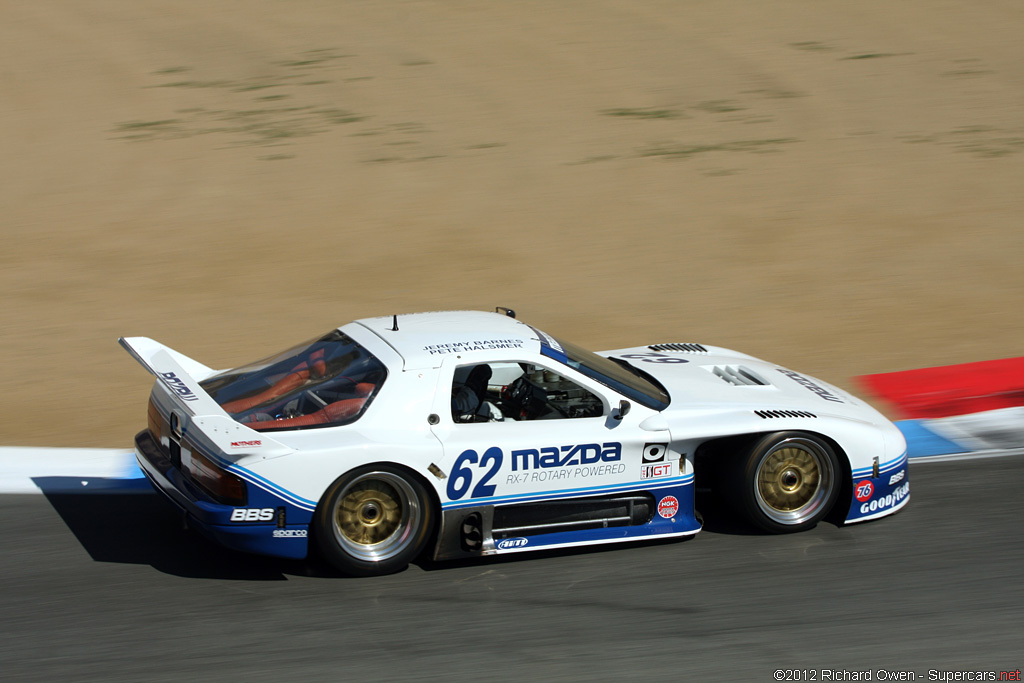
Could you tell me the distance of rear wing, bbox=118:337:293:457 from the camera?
462 cm

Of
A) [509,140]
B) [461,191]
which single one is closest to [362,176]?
[461,191]

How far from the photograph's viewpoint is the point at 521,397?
17.9 feet

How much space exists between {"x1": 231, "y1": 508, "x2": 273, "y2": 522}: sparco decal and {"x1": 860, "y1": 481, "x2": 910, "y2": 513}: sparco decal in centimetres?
322

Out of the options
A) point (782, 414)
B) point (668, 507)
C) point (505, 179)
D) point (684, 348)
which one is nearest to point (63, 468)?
point (668, 507)

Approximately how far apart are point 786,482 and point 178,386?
3.28 meters

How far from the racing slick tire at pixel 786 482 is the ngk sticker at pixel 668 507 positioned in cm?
37

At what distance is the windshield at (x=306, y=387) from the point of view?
4.94 m

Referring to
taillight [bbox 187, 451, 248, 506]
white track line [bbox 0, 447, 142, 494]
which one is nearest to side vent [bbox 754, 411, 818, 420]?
taillight [bbox 187, 451, 248, 506]

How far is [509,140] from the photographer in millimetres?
14820

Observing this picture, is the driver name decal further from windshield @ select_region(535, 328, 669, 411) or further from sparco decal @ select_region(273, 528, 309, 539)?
sparco decal @ select_region(273, 528, 309, 539)

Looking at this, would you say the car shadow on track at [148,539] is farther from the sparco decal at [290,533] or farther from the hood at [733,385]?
the hood at [733,385]

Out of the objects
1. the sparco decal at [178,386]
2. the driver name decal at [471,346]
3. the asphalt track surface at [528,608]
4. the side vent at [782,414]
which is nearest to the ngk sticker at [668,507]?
the asphalt track surface at [528,608]

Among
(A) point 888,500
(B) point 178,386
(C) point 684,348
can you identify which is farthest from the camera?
(C) point 684,348

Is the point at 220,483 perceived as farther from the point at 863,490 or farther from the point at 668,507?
the point at 863,490
